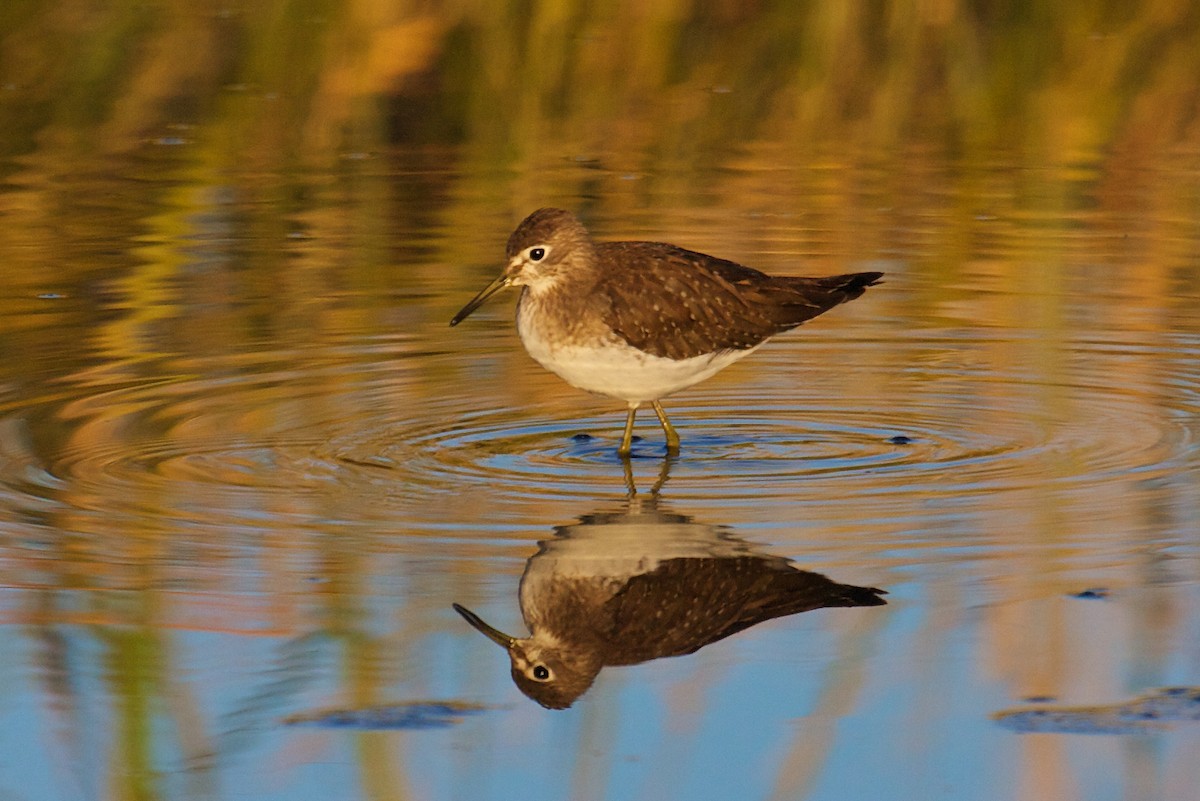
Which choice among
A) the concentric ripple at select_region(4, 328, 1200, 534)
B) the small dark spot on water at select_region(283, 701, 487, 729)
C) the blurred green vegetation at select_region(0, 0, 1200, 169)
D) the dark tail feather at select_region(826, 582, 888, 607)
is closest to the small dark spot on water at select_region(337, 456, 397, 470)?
the concentric ripple at select_region(4, 328, 1200, 534)

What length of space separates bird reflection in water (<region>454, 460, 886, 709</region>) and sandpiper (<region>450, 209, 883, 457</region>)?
4.76ft

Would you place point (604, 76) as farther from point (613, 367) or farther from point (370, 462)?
point (370, 462)

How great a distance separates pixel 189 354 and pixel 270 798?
202 inches

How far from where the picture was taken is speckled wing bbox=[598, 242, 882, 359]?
27.7 feet

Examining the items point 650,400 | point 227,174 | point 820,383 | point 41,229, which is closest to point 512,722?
point 650,400

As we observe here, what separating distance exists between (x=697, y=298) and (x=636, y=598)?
2.68 m

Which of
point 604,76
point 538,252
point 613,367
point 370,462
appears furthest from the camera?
point 604,76

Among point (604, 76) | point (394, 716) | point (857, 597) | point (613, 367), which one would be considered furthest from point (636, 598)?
point (604, 76)

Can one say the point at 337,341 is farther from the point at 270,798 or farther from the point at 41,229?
the point at 270,798

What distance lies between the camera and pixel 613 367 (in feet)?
27.2

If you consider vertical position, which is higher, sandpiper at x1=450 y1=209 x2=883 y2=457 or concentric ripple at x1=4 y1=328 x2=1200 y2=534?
sandpiper at x1=450 y1=209 x2=883 y2=457

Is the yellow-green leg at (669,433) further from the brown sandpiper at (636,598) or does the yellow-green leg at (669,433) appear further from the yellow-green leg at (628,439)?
the brown sandpiper at (636,598)

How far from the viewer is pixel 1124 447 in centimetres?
802

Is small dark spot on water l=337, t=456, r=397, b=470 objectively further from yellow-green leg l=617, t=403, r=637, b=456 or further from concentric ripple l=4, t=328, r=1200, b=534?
yellow-green leg l=617, t=403, r=637, b=456
